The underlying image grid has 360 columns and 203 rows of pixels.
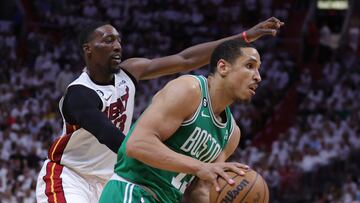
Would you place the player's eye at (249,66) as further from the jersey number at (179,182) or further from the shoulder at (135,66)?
the shoulder at (135,66)

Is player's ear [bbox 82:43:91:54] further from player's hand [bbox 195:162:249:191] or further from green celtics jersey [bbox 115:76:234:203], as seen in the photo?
player's hand [bbox 195:162:249:191]

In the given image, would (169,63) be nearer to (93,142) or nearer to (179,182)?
(93,142)

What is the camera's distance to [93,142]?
5625 millimetres

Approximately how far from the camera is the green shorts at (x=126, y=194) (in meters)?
4.52

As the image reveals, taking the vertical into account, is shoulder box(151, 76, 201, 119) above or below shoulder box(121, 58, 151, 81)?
above

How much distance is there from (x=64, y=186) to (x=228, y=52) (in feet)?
5.59

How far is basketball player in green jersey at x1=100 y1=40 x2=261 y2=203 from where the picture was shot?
4.23m

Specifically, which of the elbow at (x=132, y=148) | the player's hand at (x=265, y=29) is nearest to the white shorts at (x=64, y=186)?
the elbow at (x=132, y=148)

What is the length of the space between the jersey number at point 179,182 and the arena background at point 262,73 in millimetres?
6748

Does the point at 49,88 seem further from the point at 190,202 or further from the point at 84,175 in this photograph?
the point at 190,202

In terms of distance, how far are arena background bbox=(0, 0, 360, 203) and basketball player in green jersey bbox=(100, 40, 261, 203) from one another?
6.81 meters

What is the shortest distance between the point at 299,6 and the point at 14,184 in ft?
37.0

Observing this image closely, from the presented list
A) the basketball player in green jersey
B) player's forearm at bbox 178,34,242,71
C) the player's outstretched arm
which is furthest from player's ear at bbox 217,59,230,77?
player's forearm at bbox 178,34,242,71

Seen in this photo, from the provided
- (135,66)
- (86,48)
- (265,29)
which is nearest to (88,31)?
(86,48)
